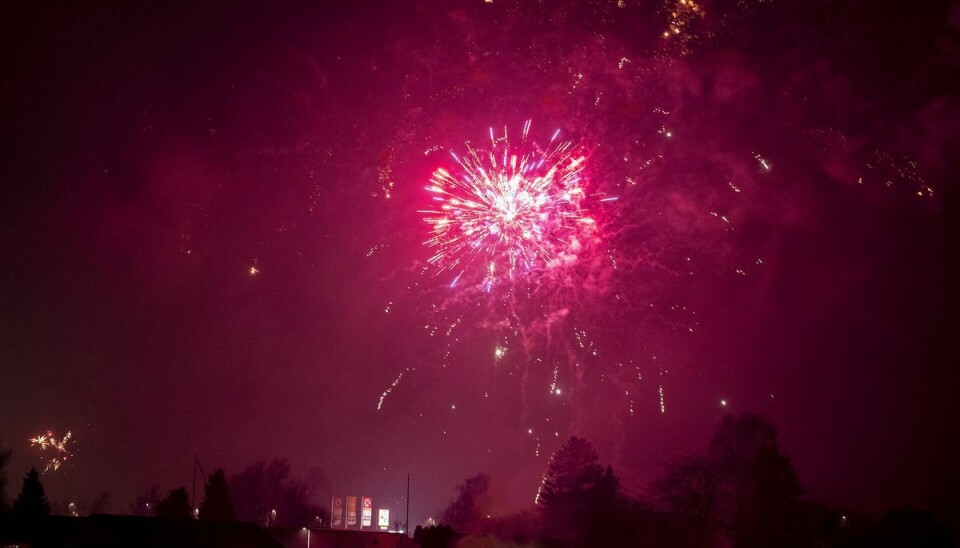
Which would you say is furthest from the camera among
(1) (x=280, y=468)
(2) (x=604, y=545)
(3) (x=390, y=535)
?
(1) (x=280, y=468)

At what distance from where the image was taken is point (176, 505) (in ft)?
191

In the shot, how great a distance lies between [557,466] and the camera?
86.1m

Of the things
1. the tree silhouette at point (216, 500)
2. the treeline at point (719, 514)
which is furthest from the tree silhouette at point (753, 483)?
the tree silhouette at point (216, 500)

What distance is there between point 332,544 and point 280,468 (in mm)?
49922

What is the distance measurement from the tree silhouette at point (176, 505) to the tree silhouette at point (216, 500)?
279cm

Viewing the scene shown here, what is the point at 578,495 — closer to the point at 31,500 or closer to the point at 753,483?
the point at 753,483

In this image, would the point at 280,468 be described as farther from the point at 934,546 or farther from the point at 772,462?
the point at 934,546

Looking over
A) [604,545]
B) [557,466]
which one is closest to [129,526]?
[604,545]

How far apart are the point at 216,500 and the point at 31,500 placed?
1786 centimetres

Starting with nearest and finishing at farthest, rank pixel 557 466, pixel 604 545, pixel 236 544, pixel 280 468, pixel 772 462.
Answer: pixel 236 544, pixel 772 462, pixel 604 545, pixel 557 466, pixel 280 468

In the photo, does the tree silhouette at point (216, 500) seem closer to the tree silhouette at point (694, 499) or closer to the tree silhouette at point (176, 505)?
the tree silhouette at point (176, 505)

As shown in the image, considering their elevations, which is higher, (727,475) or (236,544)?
(727,475)

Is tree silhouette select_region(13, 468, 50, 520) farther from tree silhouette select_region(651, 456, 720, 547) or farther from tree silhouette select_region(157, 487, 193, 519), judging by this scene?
tree silhouette select_region(651, 456, 720, 547)

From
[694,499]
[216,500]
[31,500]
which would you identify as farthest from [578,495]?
[31,500]
